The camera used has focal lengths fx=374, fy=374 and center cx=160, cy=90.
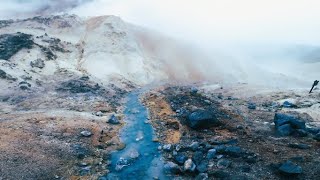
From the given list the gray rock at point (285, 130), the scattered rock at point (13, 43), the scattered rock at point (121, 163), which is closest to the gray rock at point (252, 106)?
the gray rock at point (285, 130)

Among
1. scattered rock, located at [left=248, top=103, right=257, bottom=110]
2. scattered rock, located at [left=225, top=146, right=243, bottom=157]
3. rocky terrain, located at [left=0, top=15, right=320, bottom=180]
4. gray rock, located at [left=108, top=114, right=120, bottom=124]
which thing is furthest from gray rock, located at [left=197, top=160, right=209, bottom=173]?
scattered rock, located at [left=248, top=103, right=257, bottom=110]

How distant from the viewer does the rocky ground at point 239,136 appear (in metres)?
30.5

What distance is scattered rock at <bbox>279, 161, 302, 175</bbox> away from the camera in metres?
28.5

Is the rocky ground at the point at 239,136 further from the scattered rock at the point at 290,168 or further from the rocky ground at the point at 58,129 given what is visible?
the rocky ground at the point at 58,129

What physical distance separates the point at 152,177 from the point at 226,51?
278 ft

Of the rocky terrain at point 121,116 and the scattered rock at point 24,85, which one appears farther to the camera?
the scattered rock at point 24,85

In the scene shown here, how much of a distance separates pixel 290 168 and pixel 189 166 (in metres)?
8.08

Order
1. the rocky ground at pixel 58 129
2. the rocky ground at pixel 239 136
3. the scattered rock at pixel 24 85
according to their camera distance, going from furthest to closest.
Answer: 1. the scattered rock at pixel 24 85
2. the rocky ground at pixel 58 129
3. the rocky ground at pixel 239 136

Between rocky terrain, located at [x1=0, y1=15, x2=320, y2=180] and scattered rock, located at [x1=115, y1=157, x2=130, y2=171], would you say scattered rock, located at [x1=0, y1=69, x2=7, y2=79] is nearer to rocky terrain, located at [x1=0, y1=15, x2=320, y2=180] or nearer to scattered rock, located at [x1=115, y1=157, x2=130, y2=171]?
rocky terrain, located at [x1=0, y1=15, x2=320, y2=180]

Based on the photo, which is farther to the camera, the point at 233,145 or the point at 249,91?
the point at 249,91

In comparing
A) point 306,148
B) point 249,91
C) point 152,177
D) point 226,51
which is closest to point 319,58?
point 226,51

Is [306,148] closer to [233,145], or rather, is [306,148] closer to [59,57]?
[233,145]

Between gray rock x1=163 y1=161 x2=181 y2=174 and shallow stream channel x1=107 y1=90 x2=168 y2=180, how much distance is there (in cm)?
44

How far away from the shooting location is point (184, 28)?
12738 centimetres
